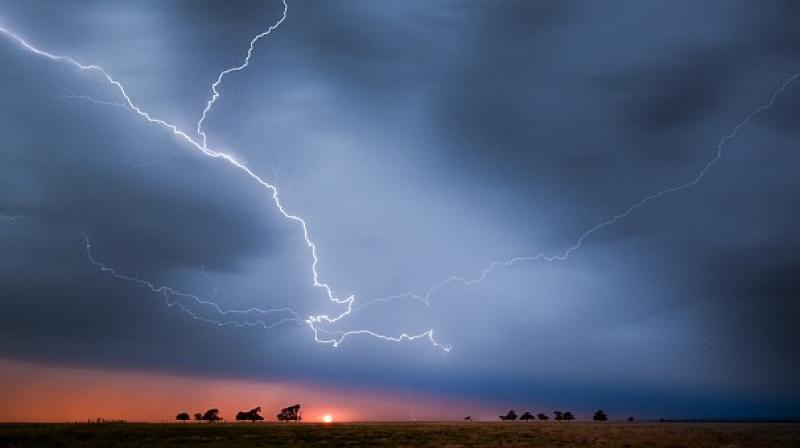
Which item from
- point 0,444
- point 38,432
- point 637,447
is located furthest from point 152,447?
point 637,447

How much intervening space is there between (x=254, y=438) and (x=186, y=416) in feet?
200

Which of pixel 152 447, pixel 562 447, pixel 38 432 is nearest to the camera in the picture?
pixel 152 447

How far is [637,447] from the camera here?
34406 millimetres

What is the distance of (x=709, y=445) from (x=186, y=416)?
78.6 metres

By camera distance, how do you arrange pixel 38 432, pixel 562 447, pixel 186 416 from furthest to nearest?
1. pixel 186 416
2. pixel 38 432
3. pixel 562 447

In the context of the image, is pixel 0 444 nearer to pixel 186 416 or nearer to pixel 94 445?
pixel 94 445

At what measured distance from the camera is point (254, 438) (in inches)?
1537

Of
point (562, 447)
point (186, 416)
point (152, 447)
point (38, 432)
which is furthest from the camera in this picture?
point (186, 416)

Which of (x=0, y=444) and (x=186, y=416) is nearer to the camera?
(x=0, y=444)

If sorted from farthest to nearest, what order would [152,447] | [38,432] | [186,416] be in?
[186,416] < [38,432] < [152,447]

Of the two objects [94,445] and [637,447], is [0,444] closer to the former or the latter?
[94,445]

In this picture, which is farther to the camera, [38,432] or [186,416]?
[186,416]

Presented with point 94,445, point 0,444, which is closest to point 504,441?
point 94,445

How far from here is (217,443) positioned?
34875 millimetres
